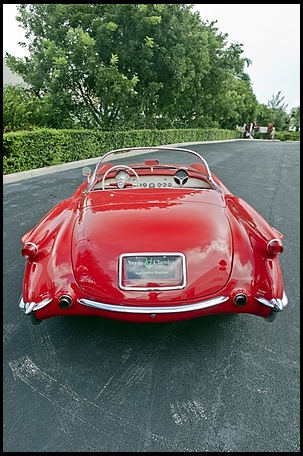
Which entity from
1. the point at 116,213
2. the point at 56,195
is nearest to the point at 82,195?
the point at 116,213

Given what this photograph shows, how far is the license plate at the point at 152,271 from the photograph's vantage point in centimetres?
217

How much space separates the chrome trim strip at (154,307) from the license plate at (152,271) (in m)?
0.12

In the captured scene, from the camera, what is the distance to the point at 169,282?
2182 mm

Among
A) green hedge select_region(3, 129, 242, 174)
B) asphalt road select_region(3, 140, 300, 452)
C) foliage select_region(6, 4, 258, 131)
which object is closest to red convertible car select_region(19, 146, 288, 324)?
asphalt road select_region(3, 140, 300, 452)

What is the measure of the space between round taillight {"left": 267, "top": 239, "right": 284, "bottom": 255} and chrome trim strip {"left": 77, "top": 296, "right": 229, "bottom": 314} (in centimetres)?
46

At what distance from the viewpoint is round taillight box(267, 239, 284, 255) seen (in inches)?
92.3

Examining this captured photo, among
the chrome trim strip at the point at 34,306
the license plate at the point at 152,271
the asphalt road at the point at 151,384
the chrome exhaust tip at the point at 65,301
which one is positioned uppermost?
the license plate at the point at 152,271

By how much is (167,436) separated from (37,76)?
14385 mm

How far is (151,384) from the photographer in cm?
215

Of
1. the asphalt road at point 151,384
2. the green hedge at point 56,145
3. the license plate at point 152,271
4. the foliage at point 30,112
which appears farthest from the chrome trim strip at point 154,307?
the foliage at point 30,112

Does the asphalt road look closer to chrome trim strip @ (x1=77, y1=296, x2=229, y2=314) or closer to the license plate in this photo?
chrome trim strip @ (x1=77, y1=296, x2=229, y2=314)

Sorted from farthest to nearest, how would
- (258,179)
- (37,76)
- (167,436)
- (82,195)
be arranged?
(37,76) < (258,179) < (82,195) < (167,436)

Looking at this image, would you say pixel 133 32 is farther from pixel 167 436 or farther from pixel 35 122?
pixel 167 436

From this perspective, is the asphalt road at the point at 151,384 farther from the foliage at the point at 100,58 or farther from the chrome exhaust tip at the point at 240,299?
the foliage at the point at 100,58
